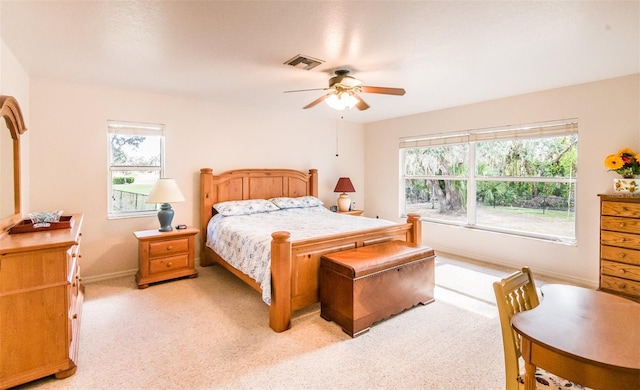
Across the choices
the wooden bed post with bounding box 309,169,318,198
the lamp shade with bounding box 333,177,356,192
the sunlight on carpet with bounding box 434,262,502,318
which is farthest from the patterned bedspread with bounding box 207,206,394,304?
the sunlight on carpet with bounding box 434,262,502,318

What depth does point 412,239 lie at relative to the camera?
373 cm

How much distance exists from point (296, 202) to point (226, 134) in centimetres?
146

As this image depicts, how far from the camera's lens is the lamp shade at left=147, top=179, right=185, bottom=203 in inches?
145

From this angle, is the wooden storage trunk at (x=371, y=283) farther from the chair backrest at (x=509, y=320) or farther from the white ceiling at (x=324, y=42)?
the white ceiling at (x=324, y=42)

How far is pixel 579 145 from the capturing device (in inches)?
146

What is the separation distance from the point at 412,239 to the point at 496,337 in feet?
4.58

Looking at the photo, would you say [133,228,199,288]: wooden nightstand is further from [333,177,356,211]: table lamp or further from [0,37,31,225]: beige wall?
[333,177,356,211]: table lamp

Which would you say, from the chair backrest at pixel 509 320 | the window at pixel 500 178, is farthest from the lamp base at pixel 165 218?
the window at pixel 500 178

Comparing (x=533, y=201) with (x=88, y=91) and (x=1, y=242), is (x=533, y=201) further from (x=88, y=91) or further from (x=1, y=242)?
(x=88, y=91)

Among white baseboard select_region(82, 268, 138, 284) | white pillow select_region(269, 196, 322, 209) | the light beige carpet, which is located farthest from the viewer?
white pillow select_region(269, 196, 322, 209)

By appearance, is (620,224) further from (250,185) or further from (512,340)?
(250,185)

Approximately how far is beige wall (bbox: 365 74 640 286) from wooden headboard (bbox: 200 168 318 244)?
219 cm

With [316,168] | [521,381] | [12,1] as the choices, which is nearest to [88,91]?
[12,1]

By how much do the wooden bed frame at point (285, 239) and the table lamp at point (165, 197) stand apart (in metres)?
0.56
